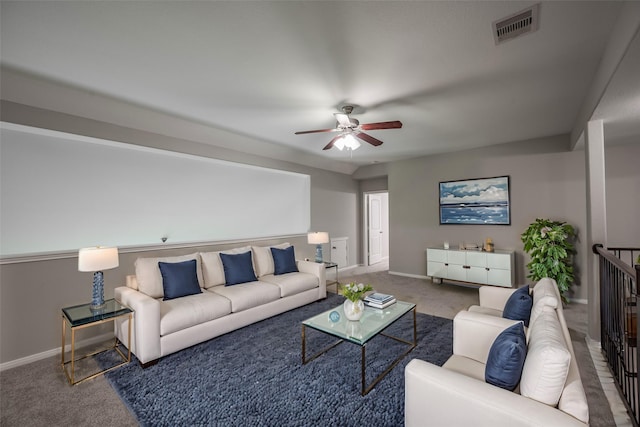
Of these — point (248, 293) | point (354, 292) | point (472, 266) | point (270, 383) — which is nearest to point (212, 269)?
point (248, 293)

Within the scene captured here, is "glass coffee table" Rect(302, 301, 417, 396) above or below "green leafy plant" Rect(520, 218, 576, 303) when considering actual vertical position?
below

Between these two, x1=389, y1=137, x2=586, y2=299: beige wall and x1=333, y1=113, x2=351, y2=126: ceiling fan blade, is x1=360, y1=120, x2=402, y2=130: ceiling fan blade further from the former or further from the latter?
x1=389, y1=137, x2=586, y2=299: beige wall

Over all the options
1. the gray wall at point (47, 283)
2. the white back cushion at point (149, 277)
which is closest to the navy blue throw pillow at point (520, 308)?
the white back cushion at point (149, 277)

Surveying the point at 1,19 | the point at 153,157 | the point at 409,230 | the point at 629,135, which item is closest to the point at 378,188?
the point at 409,230

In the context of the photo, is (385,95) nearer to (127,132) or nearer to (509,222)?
(127,132)

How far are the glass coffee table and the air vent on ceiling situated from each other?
240cm

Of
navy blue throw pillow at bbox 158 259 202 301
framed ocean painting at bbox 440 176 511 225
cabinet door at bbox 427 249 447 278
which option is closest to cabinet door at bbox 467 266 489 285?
cabinet door at bbox 427 249 447 278

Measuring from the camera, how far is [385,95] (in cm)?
288

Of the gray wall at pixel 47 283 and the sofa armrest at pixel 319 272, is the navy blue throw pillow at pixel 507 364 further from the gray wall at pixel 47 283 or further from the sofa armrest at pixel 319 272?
the gray wall at pixel 47 283

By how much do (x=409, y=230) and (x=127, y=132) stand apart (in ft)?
17.2

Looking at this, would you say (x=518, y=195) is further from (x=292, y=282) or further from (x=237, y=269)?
(x=237, y=269)

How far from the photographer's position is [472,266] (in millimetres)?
4867

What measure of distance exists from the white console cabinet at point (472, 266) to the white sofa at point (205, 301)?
231 centimetres

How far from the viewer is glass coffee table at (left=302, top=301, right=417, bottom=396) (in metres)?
2.29
